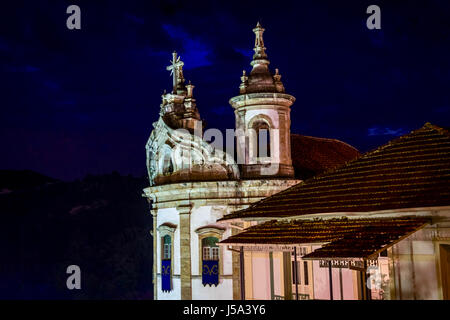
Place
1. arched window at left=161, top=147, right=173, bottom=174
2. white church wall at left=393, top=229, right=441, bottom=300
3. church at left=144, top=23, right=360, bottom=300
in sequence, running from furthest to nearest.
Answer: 1. arched window at left=161, top=147, right=173, bottom=174
2. church at left=144, top=23, right=360, bottom=300
3. white church wall at left=393, top=229, right=441, bottom=300

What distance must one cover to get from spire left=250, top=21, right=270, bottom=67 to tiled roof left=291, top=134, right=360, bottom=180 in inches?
186

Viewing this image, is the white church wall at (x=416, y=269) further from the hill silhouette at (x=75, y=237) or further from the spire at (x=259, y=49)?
the hill silhouette at (x=75, y=237)

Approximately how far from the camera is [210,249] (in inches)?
947

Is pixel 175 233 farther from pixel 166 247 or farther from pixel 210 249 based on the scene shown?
pixel 210 249

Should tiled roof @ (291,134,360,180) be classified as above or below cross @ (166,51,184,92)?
below

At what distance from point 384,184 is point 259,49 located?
11.8m

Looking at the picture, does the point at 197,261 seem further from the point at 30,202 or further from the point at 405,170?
the point at 30,202

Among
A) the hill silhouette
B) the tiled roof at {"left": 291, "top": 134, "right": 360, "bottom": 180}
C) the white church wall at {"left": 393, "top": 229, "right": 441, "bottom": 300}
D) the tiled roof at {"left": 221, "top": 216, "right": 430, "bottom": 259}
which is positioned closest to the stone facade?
the tiled roof at {"left": 291, "top": 134, "right": 360, "bottom": 180}

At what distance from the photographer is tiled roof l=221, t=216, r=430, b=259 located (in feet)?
44.0

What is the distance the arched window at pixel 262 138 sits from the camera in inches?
990

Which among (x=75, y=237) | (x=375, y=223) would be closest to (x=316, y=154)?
(x=375, y=223)

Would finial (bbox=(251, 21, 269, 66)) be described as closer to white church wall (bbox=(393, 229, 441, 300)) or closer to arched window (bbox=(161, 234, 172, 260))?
arched window (bbox=(161, 234, 172, 260))
